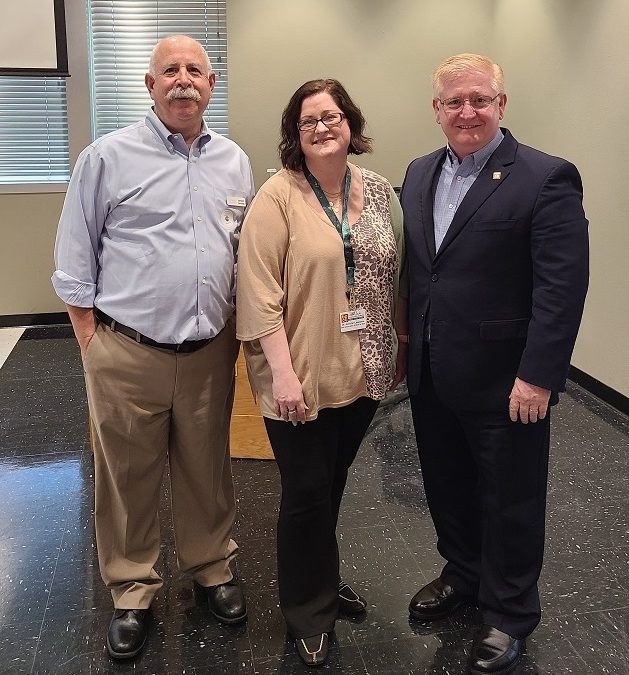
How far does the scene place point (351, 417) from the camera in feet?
6.10

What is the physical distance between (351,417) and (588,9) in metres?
3.31

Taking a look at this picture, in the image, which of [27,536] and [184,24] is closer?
[27,536]

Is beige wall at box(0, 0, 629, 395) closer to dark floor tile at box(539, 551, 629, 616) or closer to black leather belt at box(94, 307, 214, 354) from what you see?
dark floor tile at box(539, 551, 629, 616)

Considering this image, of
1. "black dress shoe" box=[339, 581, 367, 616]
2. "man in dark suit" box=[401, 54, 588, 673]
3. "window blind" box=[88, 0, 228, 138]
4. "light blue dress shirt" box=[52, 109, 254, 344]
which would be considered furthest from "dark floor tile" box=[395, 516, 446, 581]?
"window blind" box=[88, 0, 228, 138]

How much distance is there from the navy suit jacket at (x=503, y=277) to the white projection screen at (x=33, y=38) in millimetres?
4212

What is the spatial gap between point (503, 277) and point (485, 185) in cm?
22

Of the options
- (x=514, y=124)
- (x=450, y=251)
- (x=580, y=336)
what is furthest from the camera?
(x=514, y=124)

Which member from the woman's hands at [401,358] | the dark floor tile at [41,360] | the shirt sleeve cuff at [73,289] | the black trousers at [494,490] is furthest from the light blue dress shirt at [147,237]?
the dark floor tile at [41,360]

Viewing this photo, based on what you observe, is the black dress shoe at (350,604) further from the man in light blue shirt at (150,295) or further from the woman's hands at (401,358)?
the woman's hands at (401,358)

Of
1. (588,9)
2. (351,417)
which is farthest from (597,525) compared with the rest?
(588,9)

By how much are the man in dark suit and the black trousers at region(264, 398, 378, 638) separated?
0.80ft

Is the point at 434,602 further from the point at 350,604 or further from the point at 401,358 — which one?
the point at 401,358

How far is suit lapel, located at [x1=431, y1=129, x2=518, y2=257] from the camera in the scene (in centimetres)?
170

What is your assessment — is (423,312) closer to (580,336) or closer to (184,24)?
(580,336)
